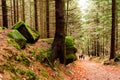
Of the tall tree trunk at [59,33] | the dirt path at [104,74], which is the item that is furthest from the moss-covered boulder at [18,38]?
the dirt path at [104,74]

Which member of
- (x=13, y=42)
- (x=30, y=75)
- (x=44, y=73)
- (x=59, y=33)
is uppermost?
(x=59, y=33)

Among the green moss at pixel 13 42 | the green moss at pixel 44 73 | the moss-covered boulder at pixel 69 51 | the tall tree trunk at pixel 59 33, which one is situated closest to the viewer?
the green moss at pixel 44 73

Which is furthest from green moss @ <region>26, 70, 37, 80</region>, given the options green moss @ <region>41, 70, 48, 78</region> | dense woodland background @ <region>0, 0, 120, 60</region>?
dense woodland background @ <region>0, 0, 120, 60</region>

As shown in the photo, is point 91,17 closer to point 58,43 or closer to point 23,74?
point 58,43

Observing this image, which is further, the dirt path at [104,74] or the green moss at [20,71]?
the dirt path at [104,74]

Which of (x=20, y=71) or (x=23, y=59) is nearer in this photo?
(x=20, y=71)

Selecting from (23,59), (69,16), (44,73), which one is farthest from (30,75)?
(69,16)

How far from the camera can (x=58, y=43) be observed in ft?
37.0

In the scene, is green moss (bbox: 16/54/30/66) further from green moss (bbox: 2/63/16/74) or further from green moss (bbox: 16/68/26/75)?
green moss (bbox: 2/63/16/74)

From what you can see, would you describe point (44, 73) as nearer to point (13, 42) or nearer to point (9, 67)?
point (13, 42)

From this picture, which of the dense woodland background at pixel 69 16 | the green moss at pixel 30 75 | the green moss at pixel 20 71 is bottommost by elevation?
the green moss at pixel 30 75

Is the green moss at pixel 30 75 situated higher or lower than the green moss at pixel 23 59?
lower

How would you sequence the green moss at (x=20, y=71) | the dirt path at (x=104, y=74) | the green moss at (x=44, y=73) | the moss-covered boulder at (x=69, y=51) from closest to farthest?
the green moss at (x=20, y=71) < the green moss at (x=44, y=73) < the dirt path at (x=104, y=74) < the moss-covered boulder at (x=69, y=51)

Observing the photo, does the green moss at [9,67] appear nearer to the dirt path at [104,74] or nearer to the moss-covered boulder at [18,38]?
the moss-covered boulder at [18,38]
